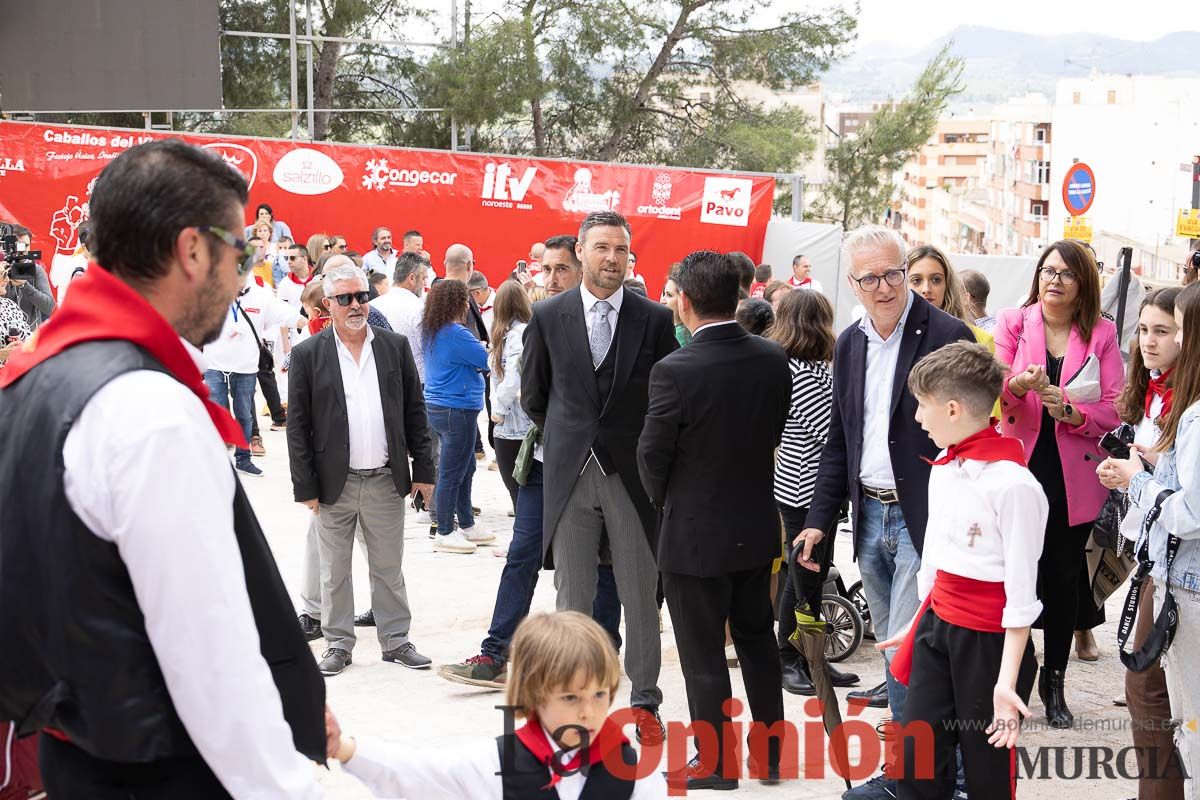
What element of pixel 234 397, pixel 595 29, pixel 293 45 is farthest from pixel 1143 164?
pixel 234 397

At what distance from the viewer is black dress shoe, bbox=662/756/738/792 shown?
14.2 ft

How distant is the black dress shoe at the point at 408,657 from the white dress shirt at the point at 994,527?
9.81ft

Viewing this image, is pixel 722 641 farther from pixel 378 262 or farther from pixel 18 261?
pixel 378 262

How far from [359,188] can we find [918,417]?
13.6 meters

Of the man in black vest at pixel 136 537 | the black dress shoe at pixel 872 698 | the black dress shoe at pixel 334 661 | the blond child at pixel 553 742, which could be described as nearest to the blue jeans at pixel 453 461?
the black dress shoe at pixel 334 661

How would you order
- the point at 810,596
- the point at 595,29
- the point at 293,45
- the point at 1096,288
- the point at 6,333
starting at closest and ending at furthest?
the point at 810,596 < the point at 1096,288 < the point at 6,333 < the point at 293,45 < the point at 595,29

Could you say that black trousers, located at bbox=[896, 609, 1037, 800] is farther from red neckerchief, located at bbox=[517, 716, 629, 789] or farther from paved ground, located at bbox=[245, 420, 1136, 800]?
red neckerchief, located at bbox=[517, 716, 629, 789]

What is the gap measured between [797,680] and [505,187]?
12.0 meters

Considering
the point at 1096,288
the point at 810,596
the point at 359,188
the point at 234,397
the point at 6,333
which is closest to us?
the point at 810,596

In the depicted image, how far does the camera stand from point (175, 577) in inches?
66.4

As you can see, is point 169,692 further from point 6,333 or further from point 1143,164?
point 1143,164

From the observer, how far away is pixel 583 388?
4941mm

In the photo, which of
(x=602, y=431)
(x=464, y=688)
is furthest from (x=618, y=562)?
(x=464, y=688)

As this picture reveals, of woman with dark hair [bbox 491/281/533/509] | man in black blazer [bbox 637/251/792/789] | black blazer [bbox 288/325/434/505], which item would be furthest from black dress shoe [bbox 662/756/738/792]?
woman with dark hair [bbox 491/281/533/509]
